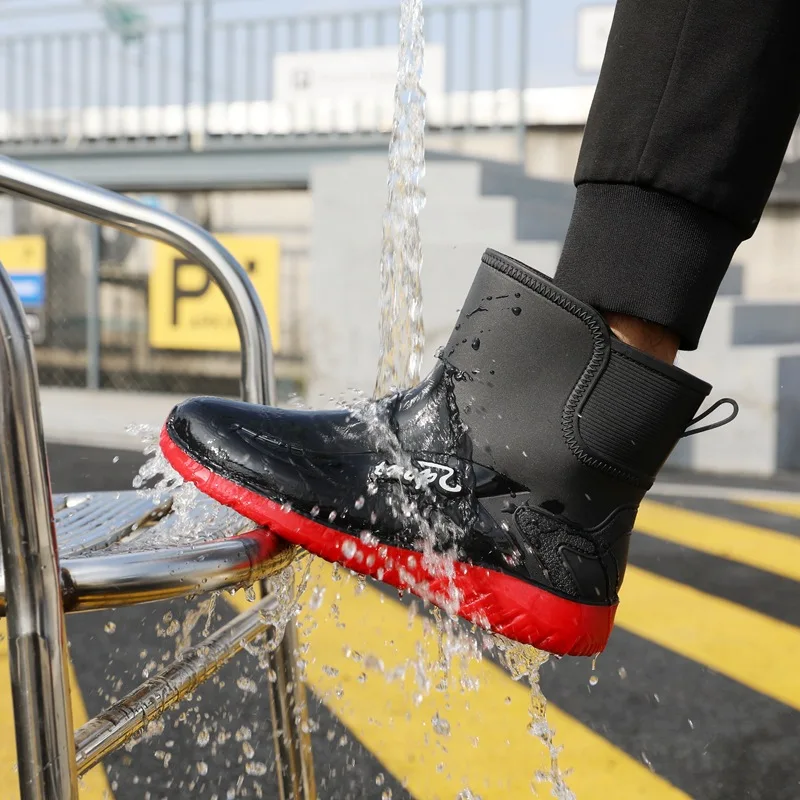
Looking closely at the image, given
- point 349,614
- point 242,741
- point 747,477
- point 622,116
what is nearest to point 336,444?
point 622,116

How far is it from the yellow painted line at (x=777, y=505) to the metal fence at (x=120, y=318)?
3.34 metres

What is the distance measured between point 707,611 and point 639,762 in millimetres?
862

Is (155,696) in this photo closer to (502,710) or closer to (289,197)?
(502,710)

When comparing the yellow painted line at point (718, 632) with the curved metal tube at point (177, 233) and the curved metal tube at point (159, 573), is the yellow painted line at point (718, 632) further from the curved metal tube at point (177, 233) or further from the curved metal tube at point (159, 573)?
the curved metal tube at point (159, 573)

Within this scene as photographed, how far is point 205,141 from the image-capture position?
7.03 m

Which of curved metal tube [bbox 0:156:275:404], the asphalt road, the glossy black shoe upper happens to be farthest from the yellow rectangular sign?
the glossy black shoe upper

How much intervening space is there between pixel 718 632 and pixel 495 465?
5.07 feet

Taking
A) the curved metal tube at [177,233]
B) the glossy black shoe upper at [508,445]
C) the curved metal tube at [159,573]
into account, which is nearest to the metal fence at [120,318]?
the curved metal tube at [177,233]

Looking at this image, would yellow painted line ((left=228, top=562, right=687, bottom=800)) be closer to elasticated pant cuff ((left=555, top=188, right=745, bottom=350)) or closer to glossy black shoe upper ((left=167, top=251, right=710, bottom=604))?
glossy black shoe upper ((left=167, top=251, right=710, bottom=604))

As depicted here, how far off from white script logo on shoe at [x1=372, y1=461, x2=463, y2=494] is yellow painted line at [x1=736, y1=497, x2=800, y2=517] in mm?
2923

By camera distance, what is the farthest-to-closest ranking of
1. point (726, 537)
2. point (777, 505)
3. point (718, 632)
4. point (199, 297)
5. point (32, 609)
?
point (199, 297) < point (777, 505) < point (726, 537) < point (718, 632) < point (32, 609)

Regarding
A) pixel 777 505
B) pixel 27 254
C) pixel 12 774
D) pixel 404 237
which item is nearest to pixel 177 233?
pixel 12 774

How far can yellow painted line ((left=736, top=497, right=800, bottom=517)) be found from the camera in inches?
139

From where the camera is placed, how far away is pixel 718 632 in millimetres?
2211
